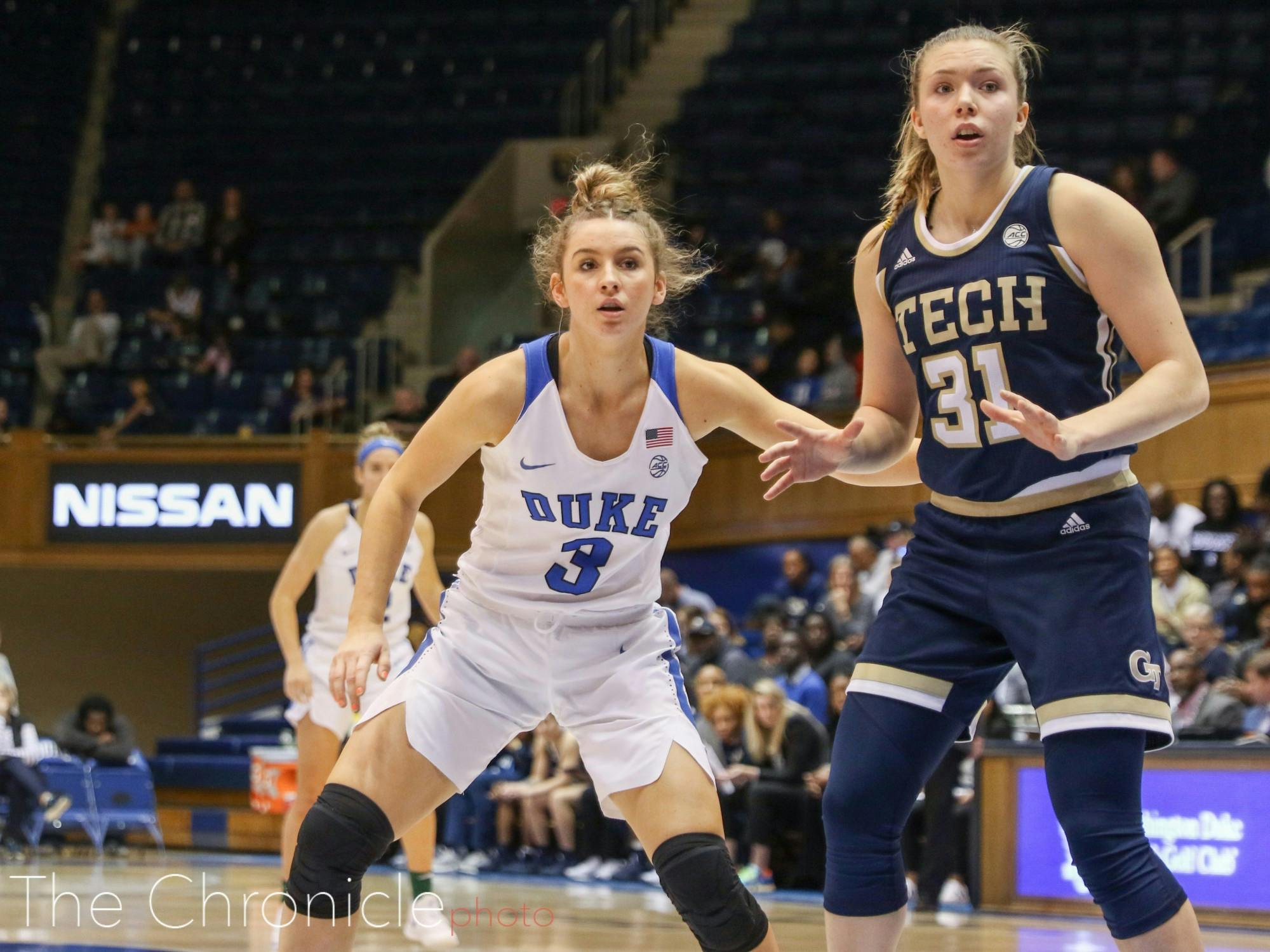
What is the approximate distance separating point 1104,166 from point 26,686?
11164 millimetres

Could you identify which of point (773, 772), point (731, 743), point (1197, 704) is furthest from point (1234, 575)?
point (731, 743)

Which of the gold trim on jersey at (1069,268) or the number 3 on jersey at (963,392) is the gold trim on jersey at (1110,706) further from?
the gold trim on jersey at (1069,268)

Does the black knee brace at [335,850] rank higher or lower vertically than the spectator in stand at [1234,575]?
lower

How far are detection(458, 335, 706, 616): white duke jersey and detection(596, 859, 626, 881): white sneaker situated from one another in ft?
21.5

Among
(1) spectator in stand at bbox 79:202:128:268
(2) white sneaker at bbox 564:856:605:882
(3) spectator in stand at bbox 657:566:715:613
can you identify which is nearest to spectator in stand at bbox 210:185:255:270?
(1) spectator in stand at bbox 79:202:128:268

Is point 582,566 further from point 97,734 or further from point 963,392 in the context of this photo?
point 97,734

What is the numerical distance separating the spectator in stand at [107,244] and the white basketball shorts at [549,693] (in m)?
15.0

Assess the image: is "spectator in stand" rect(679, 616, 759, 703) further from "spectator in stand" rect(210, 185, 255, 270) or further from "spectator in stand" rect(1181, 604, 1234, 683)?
"spectator in stand" rect(210, 185, 255, 270)

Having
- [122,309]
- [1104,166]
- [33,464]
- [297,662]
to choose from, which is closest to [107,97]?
[122,309]

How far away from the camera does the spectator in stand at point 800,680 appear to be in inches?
383

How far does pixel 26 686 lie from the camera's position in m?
16.5

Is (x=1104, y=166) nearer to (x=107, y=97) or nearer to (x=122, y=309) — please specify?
(x=122, y=309)

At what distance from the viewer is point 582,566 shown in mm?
3516

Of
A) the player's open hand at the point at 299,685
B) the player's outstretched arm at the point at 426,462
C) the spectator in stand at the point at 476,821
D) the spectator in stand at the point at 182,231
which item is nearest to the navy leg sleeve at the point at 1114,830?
the player's outstretched arm at the point at 426,462
